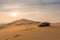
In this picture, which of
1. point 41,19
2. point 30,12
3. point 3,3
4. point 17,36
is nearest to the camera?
point 17,36

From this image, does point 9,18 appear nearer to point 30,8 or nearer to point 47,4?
point 30,8

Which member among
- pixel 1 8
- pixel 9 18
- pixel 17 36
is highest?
pixel 1 8

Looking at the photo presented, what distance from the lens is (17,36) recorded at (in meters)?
2.22

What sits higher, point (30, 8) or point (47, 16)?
point (30, 8)

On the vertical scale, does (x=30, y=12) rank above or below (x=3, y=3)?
below

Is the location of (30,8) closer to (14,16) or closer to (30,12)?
(30,12)

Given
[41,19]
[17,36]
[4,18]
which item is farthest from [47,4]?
[17,36]

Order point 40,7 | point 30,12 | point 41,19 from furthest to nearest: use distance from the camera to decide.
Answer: point 40,7
point 30,12
point 41,19

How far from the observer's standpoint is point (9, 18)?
436cm

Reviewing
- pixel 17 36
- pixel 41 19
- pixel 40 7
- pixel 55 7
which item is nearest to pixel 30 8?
pixel 40 7

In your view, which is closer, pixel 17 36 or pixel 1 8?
pixel 17 36

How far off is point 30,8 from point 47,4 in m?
0.65

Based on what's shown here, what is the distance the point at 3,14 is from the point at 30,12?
0.81 m

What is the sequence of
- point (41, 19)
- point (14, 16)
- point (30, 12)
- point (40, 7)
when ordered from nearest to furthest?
point (41, 19) → point (14, 16) → point (30, 12) → point (40, 7)
